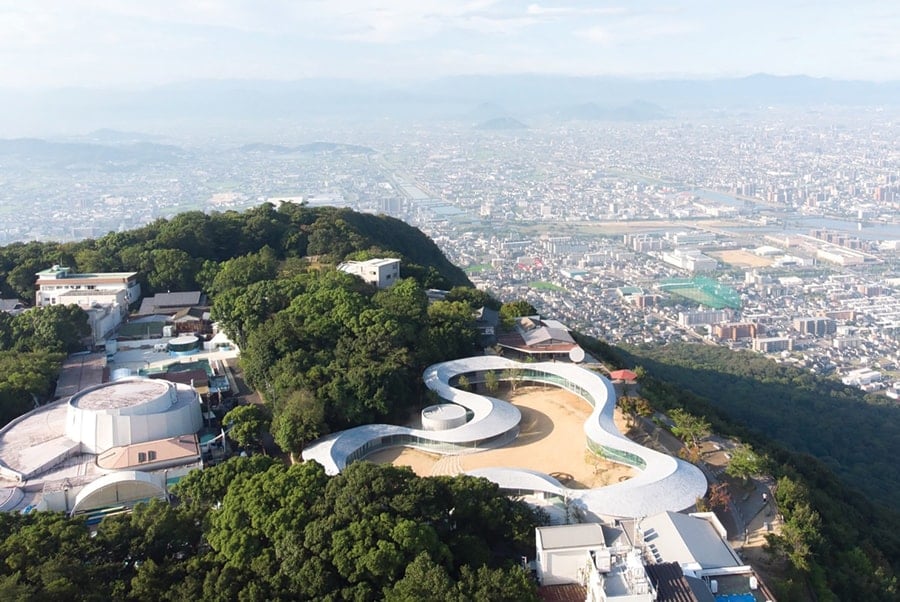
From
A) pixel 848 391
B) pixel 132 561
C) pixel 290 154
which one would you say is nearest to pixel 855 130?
pixel 290 154

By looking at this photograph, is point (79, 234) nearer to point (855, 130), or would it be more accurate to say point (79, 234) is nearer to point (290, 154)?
point (290, 154)

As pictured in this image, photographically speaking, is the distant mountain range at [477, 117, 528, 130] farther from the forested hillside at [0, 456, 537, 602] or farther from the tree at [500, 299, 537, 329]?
the forested hillside at [0, 456, 537, 602]

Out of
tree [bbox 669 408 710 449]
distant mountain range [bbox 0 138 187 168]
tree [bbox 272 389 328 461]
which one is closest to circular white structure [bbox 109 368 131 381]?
tree [bbox 272 389 328 461]

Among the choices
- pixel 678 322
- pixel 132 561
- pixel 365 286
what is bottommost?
pixel 678 322

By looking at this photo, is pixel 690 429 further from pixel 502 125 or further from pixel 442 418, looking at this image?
pixel 502 125

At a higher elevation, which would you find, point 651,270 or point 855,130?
point 855,130

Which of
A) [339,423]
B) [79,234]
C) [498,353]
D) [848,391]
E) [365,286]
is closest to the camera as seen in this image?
[339,423]

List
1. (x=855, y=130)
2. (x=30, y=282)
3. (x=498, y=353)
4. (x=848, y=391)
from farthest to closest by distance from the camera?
1. (x=855, y=130)
2. (x=848, y=391)
3. (x=30, y=282)
4. (x=498, y=353)

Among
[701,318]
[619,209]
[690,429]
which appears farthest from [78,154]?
[690,429]
